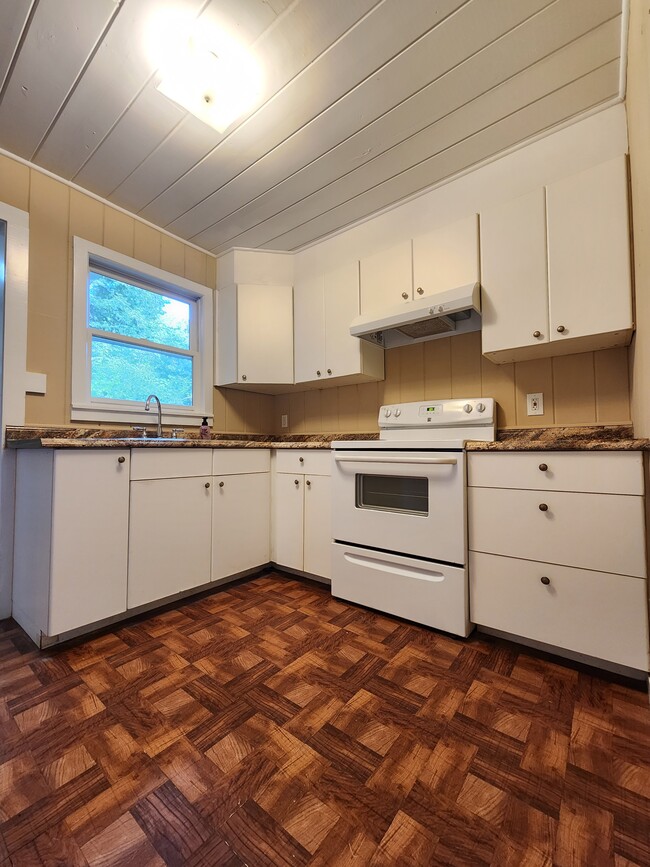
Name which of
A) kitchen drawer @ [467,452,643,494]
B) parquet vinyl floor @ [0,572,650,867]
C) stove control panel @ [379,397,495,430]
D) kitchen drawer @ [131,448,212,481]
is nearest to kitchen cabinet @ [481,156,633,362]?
stove control panel @ [379,397,495,430]

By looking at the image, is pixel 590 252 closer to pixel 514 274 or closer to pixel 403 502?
pixel 514 274

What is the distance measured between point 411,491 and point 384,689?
0.82m

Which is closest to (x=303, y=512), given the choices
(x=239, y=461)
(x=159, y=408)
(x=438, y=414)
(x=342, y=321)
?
(x=239, y=461)

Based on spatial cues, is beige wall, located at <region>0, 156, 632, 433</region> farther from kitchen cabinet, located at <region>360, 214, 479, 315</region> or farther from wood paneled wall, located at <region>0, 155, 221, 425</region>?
kitchen cabinet, located at <region>360, 214, 479, 315</region>

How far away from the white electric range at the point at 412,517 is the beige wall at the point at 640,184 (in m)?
A: 0.62

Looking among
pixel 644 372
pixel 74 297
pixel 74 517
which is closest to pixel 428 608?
pixel 644 372

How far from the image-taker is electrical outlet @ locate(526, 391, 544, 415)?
187cm

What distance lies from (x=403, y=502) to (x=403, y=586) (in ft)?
1.25

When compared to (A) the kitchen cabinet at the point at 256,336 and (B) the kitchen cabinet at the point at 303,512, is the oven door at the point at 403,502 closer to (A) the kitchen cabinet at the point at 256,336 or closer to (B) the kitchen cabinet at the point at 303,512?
(B) the kitchen cabinet at the point at 303,512

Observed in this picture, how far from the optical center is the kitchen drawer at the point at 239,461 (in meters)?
2.12

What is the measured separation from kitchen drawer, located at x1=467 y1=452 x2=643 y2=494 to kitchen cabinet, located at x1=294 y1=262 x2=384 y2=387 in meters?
1.05

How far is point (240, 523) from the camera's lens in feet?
7.35

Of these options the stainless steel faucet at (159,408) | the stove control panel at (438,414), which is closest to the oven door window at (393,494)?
the stove control panel at (438,414)

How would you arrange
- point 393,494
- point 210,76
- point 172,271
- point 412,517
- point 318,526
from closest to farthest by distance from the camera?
point 210,76, point 412,517, point 393,494, point 318,526, point 172,271
